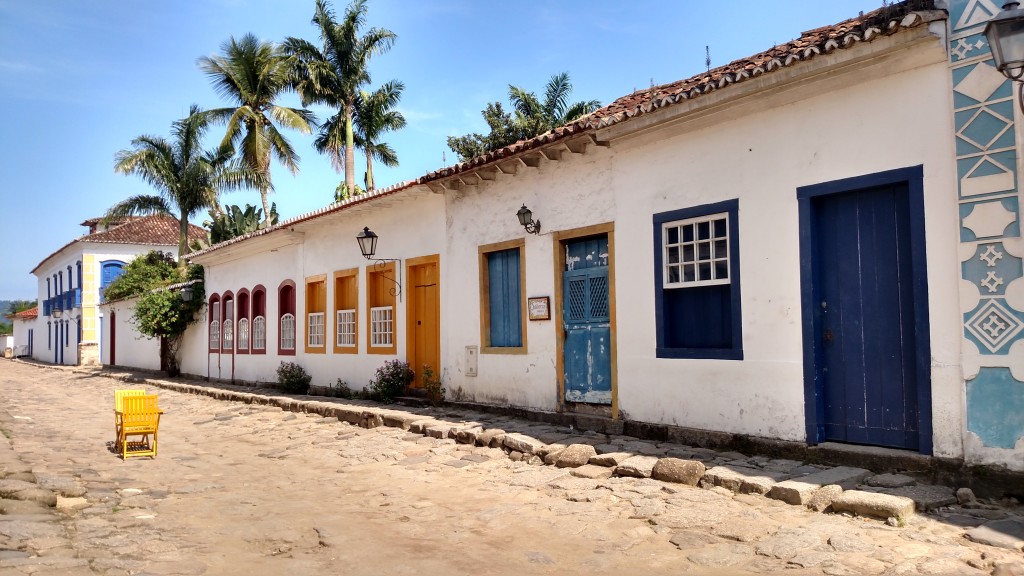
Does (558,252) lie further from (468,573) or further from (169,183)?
(169,183)

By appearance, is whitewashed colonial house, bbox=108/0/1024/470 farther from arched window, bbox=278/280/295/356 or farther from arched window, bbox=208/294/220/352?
arched window, bbox=208/294/220/352

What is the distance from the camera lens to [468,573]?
4391 mm

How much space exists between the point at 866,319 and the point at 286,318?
13.7 meters

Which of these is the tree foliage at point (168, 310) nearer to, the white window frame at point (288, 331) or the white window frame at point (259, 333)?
the white window frame at point (259, 333)

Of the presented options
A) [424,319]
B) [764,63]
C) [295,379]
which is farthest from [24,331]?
[764,63]

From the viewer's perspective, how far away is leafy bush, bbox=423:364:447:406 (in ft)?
38.0

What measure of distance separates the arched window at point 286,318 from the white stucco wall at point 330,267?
0.50 feet

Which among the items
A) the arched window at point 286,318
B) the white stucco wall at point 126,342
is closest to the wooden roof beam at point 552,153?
the arched window at point 286,318

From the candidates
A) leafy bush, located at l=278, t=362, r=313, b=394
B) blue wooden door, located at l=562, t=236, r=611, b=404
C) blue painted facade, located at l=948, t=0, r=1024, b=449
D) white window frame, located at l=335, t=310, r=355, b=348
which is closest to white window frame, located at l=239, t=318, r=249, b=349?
leafy bush, located at l=278, t=362, r=313, b=394

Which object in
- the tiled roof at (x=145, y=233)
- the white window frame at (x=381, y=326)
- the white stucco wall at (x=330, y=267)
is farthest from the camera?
the tiled roof at (x=145, y=233)

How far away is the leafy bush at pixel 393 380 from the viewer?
12289mm

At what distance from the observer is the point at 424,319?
41.0 feet

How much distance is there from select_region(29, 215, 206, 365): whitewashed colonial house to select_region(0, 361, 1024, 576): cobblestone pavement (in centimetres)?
3013

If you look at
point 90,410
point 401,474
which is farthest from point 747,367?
point 90,410
